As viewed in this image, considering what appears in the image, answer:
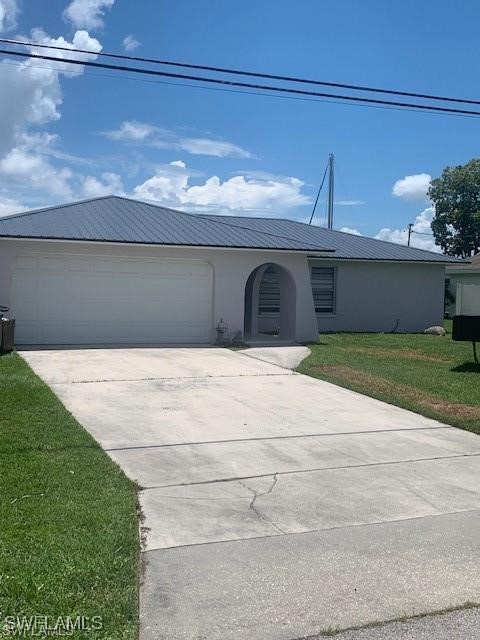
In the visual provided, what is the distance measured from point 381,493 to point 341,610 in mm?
2200

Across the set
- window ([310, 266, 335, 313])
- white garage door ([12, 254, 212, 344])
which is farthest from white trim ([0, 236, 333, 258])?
window ([310, 266, 335, 313])

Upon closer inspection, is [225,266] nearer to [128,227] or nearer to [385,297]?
[128,227]

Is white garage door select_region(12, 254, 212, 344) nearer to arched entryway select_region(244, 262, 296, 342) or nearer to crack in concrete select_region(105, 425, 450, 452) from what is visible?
arched entryway select_region(244, 262, 296, 342)

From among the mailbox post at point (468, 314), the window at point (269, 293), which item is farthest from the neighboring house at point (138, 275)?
the mailbox post at point (468, 314)

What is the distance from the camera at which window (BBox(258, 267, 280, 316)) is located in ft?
71.6

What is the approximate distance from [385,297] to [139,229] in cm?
1001

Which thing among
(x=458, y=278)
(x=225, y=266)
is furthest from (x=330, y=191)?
(x=225, y=266)

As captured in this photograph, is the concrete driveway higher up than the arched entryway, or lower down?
lower down

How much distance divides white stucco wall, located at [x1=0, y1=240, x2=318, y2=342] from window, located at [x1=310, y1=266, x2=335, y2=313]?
3.68m

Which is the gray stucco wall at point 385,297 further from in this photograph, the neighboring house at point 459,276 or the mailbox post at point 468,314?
the mailbox post at point 468,314

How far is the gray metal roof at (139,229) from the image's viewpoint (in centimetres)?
1595

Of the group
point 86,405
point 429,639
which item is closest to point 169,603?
point 429,639

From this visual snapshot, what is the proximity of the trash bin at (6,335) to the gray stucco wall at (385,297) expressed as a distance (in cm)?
1107

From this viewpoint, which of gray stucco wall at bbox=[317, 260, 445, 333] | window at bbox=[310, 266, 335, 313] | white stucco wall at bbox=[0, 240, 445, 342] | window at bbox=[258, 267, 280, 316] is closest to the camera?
white stucco wall at bbox=[0, 240, 445, 342]
